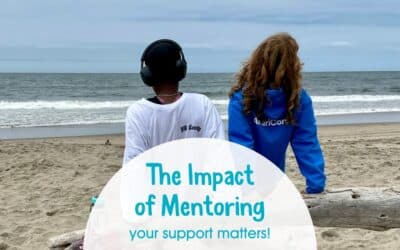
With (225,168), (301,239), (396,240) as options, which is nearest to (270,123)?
(301,239)

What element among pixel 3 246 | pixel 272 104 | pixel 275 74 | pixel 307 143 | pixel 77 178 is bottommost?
pixel 77 178

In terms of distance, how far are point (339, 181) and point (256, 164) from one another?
5809 millimetres

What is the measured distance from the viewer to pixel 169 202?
2047 millimetres

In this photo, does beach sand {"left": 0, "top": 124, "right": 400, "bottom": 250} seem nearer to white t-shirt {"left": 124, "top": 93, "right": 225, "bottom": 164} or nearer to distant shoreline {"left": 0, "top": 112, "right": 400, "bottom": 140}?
distant shoreline {"left": 0, "top": 112, "right": 400, "bottom": 140}

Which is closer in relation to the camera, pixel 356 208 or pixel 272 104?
pixel 272 104

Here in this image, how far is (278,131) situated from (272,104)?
17 cm

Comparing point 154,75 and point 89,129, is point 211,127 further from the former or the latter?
point 89,129

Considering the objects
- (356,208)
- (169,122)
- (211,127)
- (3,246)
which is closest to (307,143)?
(356,208)

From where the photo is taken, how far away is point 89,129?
15.1 metres

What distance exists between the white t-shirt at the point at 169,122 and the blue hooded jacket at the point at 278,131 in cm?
69

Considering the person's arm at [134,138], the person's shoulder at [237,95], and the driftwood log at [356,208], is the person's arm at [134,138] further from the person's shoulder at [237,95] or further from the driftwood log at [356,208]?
the driftwood log at [356,208]

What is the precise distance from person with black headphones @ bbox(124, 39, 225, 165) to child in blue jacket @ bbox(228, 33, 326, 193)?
687 millimetres

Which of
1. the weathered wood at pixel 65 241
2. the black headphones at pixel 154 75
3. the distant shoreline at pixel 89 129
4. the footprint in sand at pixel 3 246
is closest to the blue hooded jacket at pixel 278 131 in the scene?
the black headphones at pixel 154 75

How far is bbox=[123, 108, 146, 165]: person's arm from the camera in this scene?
2281 mm
